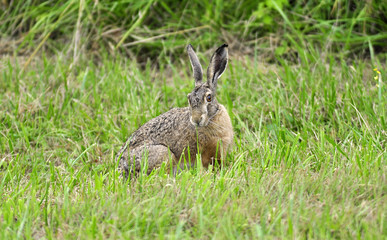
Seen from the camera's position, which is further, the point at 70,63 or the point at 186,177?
the point at 70,63

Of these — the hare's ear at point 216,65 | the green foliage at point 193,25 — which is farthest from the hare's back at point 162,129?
the green foliage at point 193,25

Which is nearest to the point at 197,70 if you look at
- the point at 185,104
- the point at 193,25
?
the point at 185,104

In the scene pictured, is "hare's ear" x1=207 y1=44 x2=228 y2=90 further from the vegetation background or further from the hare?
the vegetation background

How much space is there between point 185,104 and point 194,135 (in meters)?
1.35

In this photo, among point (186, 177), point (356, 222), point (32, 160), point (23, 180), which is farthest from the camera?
point (32, 160)

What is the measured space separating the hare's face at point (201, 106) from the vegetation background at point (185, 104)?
412mm

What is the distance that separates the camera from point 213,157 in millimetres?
4824

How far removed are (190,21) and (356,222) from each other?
4762mm

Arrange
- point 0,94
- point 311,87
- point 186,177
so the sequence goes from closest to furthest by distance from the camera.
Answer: point 186,177 < point 311,87 < point 0,94

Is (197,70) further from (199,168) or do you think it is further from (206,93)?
(199,168)

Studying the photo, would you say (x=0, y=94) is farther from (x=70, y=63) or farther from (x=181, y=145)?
(x=181, y=145)

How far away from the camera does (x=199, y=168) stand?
4.39m

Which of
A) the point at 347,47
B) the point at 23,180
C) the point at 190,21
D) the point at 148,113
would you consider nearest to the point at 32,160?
the point at 23,180

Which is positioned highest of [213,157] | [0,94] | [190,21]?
[190,21]
